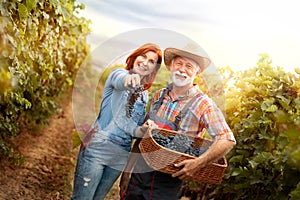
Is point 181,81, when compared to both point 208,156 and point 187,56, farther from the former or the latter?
point 208,156

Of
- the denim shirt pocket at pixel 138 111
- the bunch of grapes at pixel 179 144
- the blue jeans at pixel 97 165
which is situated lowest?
the blue jeans at pixel 97 165

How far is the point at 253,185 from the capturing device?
3.68 m

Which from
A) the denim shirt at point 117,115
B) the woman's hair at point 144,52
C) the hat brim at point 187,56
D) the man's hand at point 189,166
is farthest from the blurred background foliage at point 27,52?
the man's hand at point 189,166

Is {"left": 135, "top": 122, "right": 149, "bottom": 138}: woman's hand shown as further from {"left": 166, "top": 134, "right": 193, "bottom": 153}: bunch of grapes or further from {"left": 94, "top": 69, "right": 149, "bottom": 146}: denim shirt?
{"left": 166, "top": 134, "right": 193, "bottom": 153}: bunch of grapes

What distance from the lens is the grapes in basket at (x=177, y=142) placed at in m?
2.76

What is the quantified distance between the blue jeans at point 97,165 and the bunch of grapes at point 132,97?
0.86ft

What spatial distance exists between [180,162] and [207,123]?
30 centimetres

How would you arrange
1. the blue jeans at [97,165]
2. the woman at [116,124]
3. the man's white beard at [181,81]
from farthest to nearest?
1. the blue jeans at [97,165]
2. the woman at [116,124]
3. the man's white beard at [181,81]

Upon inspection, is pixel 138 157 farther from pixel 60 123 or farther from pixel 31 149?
pixel 60 123

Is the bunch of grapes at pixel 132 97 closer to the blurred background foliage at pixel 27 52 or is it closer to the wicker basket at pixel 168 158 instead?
the wicker basket at pixel 168 158

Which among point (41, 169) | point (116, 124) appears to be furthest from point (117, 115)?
point (41, 169)

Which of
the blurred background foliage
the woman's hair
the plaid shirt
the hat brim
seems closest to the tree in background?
the plaid shirt

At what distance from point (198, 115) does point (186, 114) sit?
0.26 feet

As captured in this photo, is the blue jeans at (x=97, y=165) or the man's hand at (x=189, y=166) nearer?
the man's hand at (x=189, y=166)
